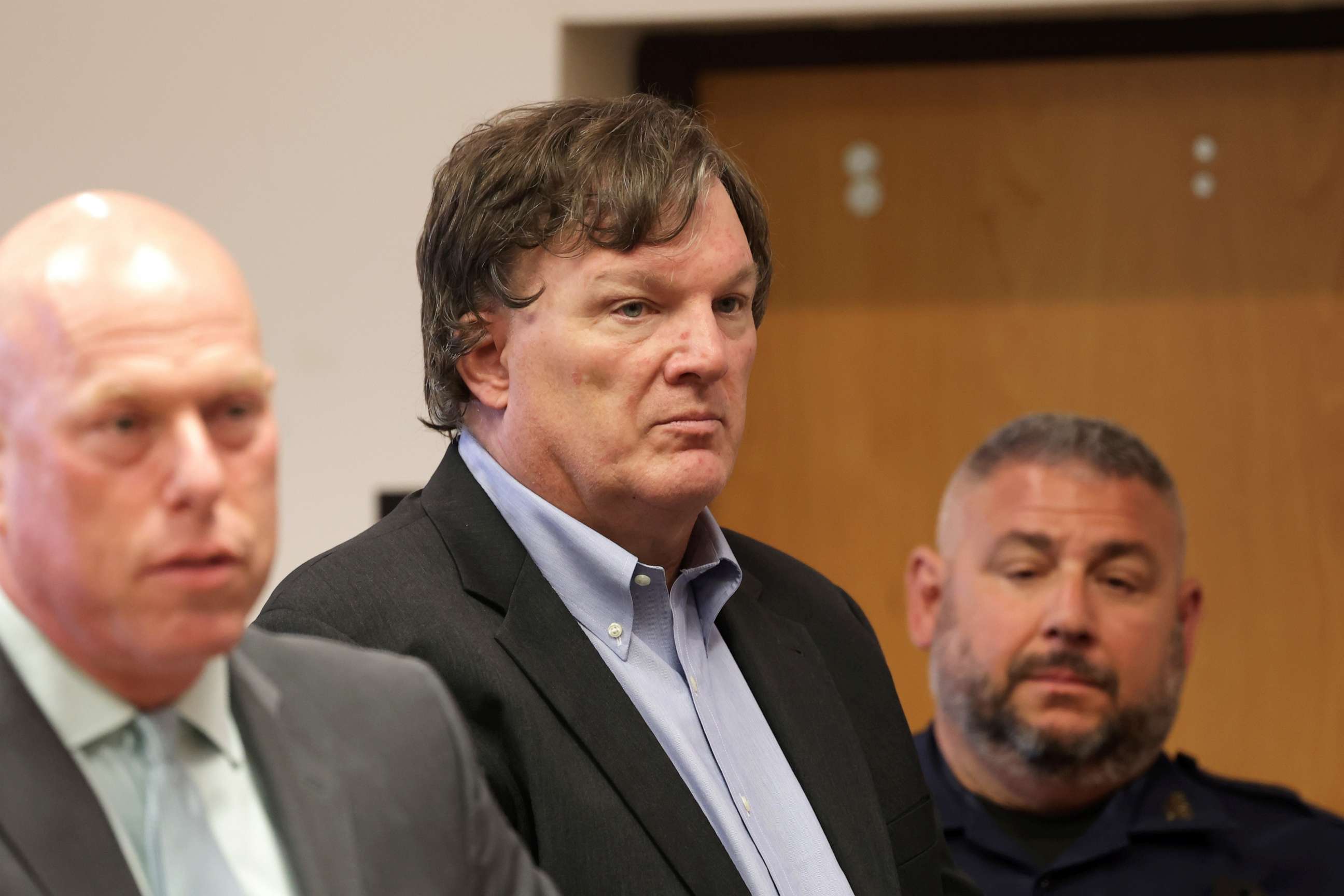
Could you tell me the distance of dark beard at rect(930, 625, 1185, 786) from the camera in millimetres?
2018

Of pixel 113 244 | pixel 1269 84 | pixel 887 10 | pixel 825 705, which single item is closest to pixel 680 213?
pixel 825 705

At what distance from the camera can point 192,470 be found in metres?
0.70

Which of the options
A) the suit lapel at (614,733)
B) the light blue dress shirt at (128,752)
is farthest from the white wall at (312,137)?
the light blue dress shirt at (128,752)

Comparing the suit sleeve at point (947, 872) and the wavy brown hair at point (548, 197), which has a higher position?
A: the wavy brown hair at point (548, 197)

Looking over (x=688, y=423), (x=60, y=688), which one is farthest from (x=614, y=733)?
(x=60, y=688)

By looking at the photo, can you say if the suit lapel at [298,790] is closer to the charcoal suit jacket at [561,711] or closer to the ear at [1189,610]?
the charcoal suit jacket at [561,711]

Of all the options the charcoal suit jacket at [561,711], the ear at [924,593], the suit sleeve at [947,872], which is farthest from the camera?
the ear at [924,593]

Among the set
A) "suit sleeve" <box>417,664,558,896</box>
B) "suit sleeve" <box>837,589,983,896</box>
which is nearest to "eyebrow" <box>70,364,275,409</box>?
"suit sleeve" <box>417,664,558,896</box>

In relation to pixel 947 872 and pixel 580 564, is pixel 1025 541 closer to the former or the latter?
pixel 947 872

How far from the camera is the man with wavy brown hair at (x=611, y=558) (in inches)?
49.9

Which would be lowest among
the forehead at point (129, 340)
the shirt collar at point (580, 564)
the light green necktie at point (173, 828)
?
the light green necktie at point (173, 828)

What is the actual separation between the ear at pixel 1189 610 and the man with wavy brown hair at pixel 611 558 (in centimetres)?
71

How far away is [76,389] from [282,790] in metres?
0.23

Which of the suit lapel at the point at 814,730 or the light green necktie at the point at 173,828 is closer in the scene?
the light green necktie at the point at 173,828
